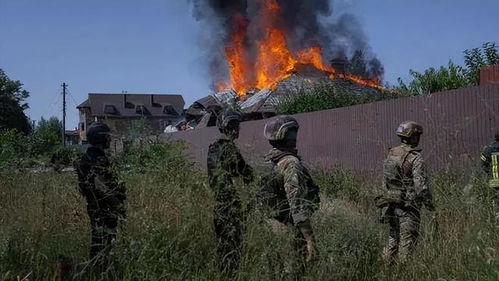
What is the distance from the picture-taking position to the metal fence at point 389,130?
283 inches

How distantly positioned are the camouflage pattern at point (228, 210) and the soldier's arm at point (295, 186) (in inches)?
16.3

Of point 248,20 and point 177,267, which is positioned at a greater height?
point 248,20

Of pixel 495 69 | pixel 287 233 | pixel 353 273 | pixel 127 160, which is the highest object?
pixel 495 69

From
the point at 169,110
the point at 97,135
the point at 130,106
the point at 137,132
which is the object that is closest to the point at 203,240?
the point at 97,135

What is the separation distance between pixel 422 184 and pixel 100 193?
294cm

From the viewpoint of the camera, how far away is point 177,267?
4.02 meters

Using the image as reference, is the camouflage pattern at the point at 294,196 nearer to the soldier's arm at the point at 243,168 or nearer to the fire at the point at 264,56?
the soldier's arm at the point at 243,168

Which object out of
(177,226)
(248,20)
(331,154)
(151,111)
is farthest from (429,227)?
(151,111)

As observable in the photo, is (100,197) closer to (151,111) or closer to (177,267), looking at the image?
(177,267)

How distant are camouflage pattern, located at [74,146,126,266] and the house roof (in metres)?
73.1

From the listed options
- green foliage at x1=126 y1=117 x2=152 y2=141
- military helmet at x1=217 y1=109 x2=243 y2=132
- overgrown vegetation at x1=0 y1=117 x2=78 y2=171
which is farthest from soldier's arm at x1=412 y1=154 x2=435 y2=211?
overgrown vegetation at x1=0 y1=117 x2=78 y2=171

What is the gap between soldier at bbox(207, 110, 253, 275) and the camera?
420 cm

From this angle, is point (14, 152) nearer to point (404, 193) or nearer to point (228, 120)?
point (228, 120)

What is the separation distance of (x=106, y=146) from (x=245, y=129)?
1225 cm
